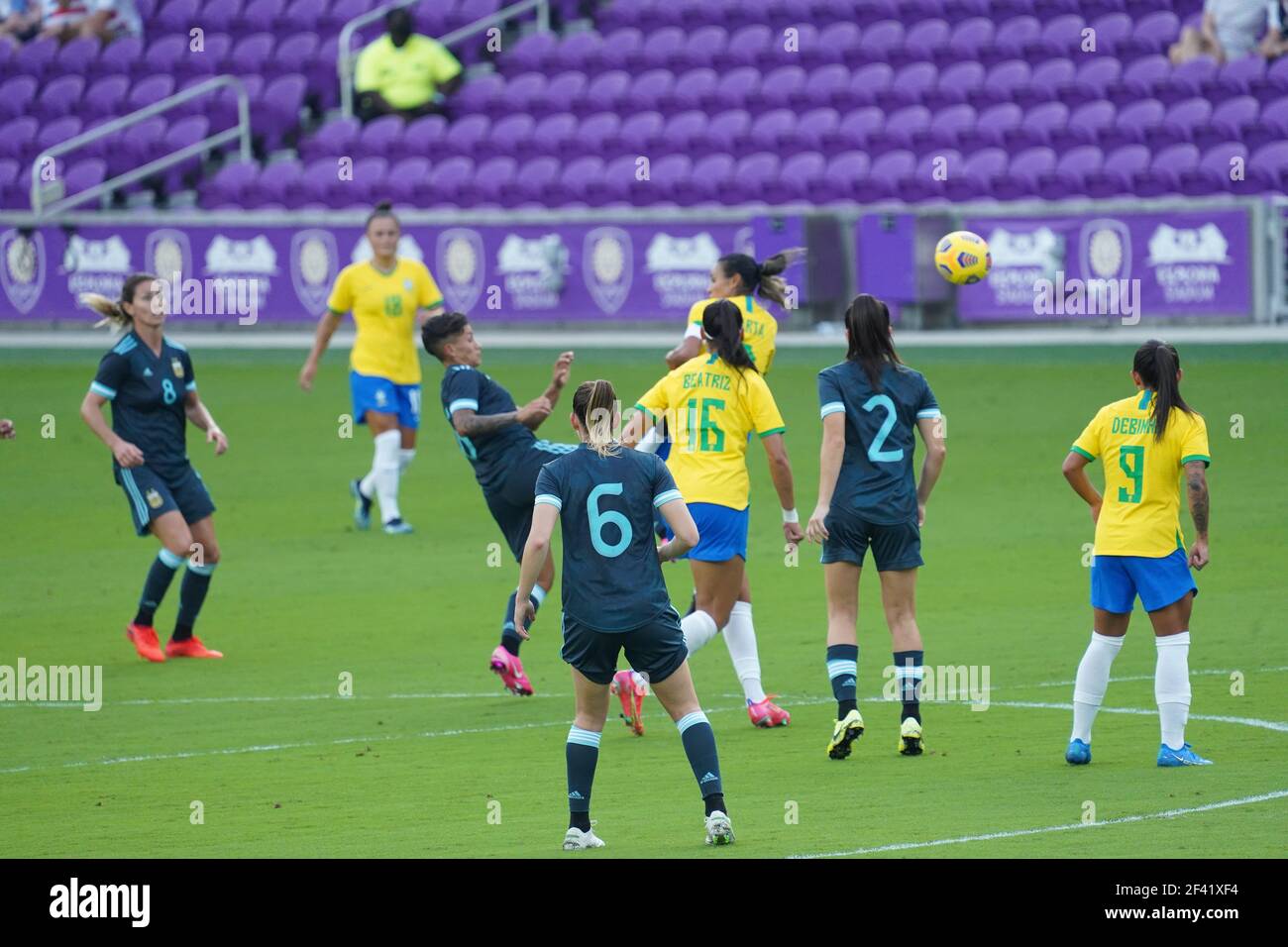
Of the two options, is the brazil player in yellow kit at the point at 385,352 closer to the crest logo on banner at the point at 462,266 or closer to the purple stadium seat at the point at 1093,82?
the crest logo on banner at the point at 462,266

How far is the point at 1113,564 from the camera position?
9664mm

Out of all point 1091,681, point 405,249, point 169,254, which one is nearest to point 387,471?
point 405,249

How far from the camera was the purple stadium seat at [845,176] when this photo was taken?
26.2m

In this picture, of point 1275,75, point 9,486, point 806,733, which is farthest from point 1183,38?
point 806,733

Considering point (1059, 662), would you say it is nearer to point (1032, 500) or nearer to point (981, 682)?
point (981, 682)

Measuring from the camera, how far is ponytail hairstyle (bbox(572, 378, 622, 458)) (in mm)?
8250

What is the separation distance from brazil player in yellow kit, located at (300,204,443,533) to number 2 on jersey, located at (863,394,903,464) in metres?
8.54

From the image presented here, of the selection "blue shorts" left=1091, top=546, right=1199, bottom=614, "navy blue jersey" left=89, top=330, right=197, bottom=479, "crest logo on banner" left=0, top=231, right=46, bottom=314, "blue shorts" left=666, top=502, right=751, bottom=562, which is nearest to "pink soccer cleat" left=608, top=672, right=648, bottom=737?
"blue shorts" left=666, top=502, right=751, bottom=562

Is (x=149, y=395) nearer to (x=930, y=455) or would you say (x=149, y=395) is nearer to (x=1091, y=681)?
(x=930, y=455)

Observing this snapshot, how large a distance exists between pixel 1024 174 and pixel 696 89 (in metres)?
5.47

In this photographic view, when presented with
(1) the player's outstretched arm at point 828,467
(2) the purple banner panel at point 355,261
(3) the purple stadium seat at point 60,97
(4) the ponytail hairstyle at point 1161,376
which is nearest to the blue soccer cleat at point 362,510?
(2) the purple banner panel at point 355,261

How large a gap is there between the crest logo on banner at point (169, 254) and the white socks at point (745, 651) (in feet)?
57.0

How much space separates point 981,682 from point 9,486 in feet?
39.5

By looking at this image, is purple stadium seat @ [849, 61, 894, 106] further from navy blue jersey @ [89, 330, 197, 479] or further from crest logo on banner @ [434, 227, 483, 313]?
navy blue jersey @ [89, 330, 197, 479]
